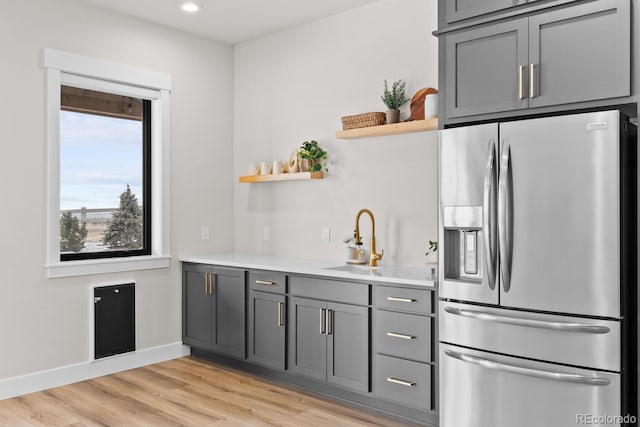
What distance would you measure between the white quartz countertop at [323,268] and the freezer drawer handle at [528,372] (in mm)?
454

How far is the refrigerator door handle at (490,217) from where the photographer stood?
8.52 feet

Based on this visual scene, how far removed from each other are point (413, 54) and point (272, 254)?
2.07 meters

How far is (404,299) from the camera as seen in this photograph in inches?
125

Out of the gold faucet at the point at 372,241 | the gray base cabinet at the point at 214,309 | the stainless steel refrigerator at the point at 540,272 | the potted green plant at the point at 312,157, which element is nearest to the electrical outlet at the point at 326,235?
the gold faucet at the point at 372,241

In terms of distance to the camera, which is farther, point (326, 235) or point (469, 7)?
point (326, 235)

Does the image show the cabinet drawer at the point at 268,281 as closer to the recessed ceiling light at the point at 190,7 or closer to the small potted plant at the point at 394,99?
the small potted plant at the point at 394,99

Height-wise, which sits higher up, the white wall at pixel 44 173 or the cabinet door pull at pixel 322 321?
the white wall at pixel 44 173

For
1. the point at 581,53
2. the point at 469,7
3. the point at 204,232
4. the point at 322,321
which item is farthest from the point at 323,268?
the point at 581,53

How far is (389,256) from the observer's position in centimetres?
392

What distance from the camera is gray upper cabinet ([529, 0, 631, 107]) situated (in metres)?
2.36

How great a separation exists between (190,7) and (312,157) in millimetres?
1452

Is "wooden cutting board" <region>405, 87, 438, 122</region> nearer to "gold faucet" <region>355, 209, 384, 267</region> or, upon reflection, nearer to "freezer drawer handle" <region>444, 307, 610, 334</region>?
"gold faucet" <region>355, 209, 384, 267</region>

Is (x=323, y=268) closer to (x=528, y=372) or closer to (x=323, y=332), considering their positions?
(x=323, y=332)

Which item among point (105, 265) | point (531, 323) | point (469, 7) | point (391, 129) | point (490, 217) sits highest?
point (469, 7)
